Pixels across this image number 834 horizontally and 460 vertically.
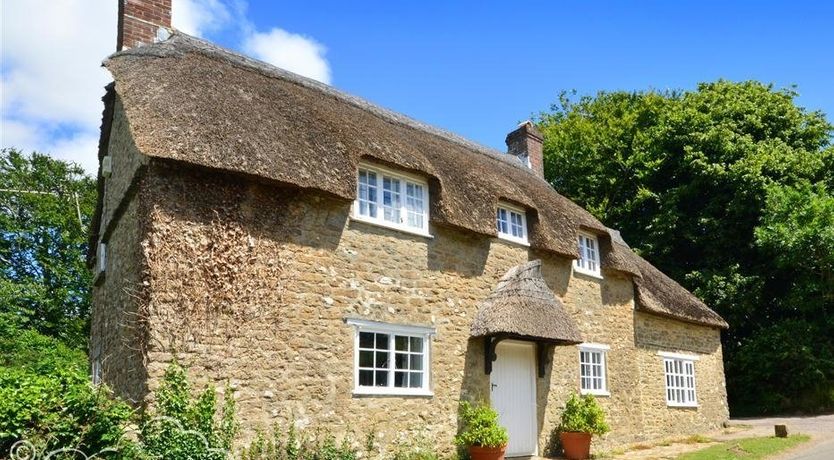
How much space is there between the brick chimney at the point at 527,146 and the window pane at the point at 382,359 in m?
11.0

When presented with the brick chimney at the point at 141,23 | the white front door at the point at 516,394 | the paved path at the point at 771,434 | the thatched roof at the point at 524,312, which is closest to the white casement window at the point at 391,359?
the thatched roof at the point at 524,312

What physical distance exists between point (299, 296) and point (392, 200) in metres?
2.70

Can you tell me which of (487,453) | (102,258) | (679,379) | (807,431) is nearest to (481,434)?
(487,453)

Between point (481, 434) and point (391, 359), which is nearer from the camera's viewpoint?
point (391, 359)

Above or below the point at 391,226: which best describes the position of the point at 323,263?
below

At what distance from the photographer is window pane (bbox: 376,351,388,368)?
10.8 meters

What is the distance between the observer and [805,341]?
22250mm

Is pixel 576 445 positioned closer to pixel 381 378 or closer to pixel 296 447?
pixel 381 378

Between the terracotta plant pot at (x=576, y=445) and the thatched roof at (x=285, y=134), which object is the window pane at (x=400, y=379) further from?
the terracotta plant pot at (x=576, y=445)

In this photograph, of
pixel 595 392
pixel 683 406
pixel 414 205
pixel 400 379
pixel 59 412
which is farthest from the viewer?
pixel 683 406

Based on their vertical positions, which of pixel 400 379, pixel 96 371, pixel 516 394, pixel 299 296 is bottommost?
pixel 516 394

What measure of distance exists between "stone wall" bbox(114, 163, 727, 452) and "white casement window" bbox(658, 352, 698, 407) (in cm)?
577

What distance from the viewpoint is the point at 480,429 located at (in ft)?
37.2

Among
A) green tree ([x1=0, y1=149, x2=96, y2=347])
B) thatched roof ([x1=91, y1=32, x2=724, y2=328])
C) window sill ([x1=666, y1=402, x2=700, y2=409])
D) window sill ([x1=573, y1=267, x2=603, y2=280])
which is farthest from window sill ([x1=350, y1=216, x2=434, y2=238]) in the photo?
green tree ([x1=0, y1=149, x2=96, y2=347])
